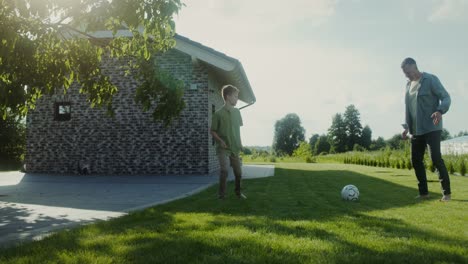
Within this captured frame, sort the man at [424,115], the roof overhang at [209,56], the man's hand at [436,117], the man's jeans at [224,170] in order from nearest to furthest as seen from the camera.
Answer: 1. the man's hand at [436,117]
2. the man at [424,115]
3. the man's jeans at [224,170]
4. the roof overhang at [209,56]

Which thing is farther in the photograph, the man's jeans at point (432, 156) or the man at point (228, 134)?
the man at point (228, 134)

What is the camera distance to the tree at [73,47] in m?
4.70

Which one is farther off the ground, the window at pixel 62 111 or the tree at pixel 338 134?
the tree at pixel 338 134

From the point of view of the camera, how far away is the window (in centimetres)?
1338

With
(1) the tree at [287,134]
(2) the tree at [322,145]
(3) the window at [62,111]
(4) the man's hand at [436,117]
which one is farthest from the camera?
(2) the tree at [322,145]

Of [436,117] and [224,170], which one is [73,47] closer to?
[224,170]

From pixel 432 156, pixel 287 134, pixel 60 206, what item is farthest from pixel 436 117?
pixel 287 134

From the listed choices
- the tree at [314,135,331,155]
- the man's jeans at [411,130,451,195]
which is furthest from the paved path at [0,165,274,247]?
the tree at [314,135,331,155]

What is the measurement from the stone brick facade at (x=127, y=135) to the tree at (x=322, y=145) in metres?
64.8

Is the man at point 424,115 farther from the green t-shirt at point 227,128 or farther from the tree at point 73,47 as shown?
the tree at point 73,47

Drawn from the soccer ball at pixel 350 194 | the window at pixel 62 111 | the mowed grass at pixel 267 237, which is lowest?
the mowed grass at pixel 267 237

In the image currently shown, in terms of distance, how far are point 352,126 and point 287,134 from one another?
1194 centimetres

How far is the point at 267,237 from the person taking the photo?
3176mm

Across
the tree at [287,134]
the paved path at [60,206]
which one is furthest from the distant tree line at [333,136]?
the paved path at [60,206]
